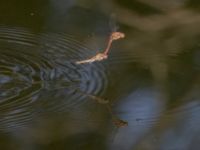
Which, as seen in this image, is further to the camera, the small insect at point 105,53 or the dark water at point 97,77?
the small insect at point 105,53

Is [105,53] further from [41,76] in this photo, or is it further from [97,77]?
[41,76]

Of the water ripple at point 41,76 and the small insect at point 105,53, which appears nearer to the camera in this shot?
the water ripple at point 41,76

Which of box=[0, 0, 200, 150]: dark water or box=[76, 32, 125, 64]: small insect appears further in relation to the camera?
box=[76, 32, 125, 64]: small insect

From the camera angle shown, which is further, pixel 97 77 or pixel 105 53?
pixel 105 53

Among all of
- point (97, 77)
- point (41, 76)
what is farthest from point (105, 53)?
point (41, 76)

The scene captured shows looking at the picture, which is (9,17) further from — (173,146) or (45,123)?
(173,146)

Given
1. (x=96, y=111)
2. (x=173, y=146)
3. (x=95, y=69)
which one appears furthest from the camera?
(x=95, y=69)

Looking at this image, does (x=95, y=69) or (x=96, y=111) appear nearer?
(x=96, y=111)

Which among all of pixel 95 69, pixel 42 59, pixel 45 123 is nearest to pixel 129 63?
pixel 95 69
